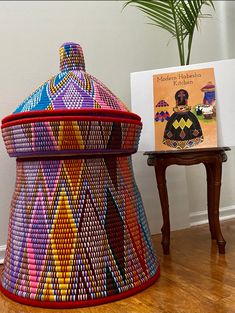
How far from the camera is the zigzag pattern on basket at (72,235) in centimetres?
81

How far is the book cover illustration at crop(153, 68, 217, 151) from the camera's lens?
1.20 m

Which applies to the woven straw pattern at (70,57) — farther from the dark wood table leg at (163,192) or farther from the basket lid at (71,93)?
the dark wood table leg at (163,192)

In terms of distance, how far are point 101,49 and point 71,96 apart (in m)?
0.70

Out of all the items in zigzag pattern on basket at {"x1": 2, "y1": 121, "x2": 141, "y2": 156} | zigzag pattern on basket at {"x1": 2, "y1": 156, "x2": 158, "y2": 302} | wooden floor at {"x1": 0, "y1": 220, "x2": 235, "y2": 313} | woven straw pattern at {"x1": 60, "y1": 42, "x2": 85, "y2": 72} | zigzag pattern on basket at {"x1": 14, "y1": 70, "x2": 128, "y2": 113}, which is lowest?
wooden floor at {"x1": 0, "y1": 220, "x2": 235, "y2": 313}

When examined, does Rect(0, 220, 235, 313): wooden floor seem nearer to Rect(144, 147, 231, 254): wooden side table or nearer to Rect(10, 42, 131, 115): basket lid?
Rect(144, 147, 231, 254): wooden side table

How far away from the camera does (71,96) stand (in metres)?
0.88

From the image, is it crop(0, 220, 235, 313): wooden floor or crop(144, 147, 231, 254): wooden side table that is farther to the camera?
crop(144, 147, 231, 254): wooden side table

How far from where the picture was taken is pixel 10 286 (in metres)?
0.88

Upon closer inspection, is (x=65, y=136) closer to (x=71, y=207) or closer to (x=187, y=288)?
(x=71, y=207)

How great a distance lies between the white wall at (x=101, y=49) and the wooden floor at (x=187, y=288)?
1.28 feet

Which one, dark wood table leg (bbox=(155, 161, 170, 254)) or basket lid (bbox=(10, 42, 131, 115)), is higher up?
basket lid (bbox=(10, 42, 131, 115))

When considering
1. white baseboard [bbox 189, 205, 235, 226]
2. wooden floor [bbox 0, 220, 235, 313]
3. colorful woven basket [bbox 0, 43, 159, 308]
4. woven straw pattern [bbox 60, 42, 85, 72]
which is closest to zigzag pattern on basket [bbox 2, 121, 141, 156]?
colorful woven basket [bbox 0, 43, 159, 308]

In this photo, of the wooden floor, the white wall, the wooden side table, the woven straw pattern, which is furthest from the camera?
the white wall

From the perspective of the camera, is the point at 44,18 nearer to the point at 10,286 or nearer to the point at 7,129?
the point at 7,129
